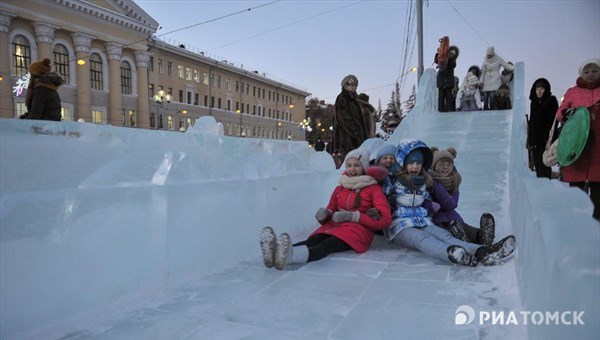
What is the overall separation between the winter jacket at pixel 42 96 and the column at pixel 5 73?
24.8 metres

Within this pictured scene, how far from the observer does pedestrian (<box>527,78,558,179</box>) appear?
22.9 ft

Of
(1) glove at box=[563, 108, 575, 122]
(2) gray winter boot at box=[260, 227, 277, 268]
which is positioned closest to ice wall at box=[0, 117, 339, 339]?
(2) gray winter boot at box=[260, 227, 277, 268]

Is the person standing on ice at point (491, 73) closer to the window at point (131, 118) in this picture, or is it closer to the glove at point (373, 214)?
the glove at point (373, 214)

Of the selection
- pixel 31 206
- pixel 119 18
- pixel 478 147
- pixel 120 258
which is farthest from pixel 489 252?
pixel 119 18

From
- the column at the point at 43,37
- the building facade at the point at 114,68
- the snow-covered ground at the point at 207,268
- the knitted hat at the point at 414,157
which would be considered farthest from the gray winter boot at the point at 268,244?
the column at the point at 43,37

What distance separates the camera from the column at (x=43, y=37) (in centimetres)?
2955

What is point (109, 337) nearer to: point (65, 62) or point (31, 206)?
point (31, 206)

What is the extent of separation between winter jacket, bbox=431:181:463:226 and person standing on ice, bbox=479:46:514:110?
829 centimetres

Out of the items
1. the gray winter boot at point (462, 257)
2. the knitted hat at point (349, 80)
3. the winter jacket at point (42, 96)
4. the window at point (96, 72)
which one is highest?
the window at point (96, 72)

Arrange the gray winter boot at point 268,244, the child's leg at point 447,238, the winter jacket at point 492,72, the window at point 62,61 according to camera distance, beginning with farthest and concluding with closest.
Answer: the window at point 62,61 < the winter jacket at point 492,72 < the child's leg at point 447,238 < the gray winter boot at point 268,244

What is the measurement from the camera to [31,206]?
2352 millimetres

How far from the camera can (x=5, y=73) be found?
87.5ft

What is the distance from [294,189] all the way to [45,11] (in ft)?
107

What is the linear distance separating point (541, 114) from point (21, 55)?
31793 millimetres
